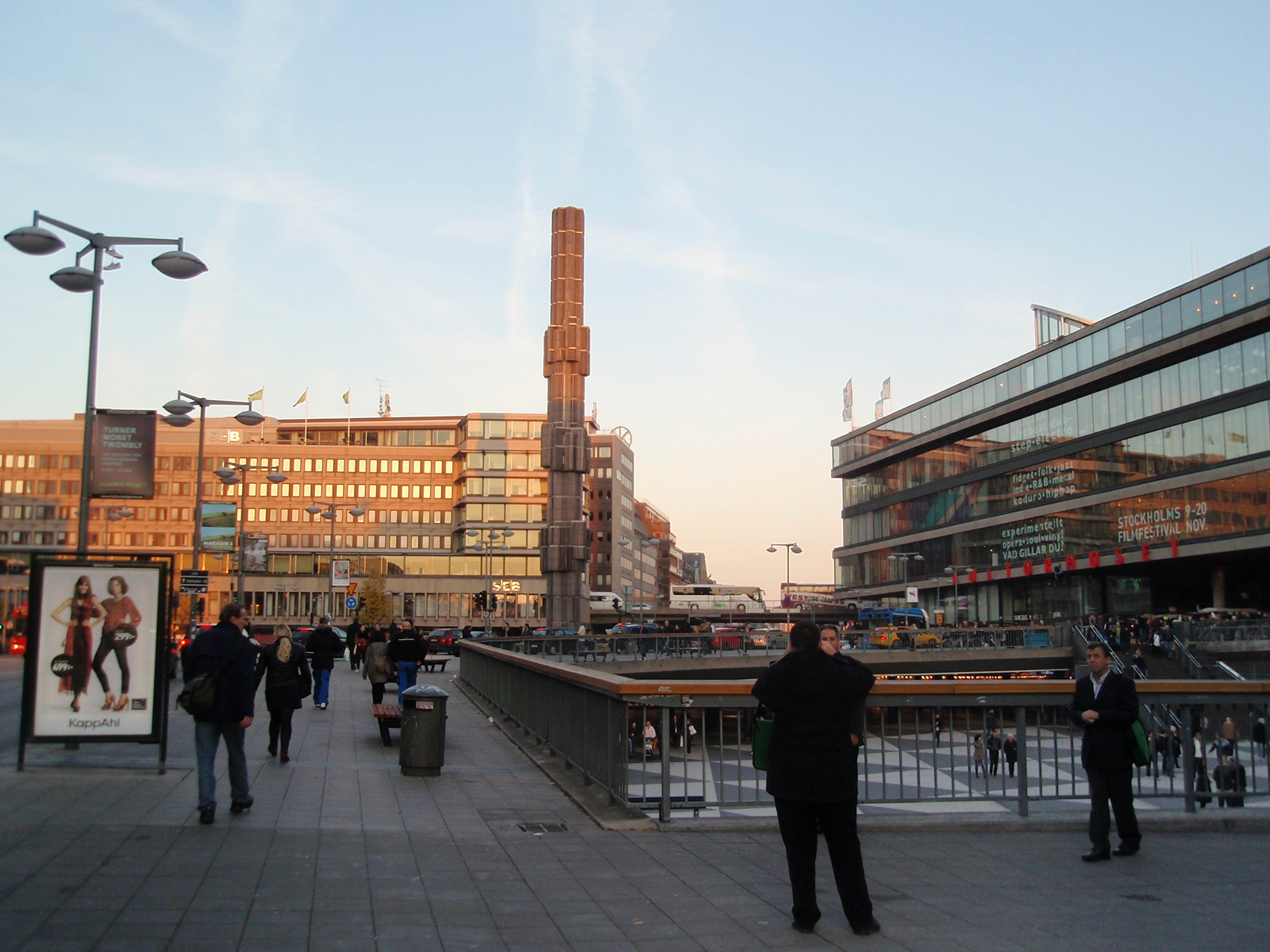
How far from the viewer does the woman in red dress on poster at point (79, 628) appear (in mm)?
12031

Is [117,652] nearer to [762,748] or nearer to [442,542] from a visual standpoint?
[762,748]

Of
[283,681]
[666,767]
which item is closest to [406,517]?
[283,681]

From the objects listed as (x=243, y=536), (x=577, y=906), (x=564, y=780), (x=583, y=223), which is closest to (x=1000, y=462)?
(x=583, y=223)

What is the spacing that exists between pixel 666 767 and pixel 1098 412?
61.8m

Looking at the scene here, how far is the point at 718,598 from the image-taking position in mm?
105375

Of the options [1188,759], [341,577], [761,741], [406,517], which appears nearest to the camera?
[761,741]

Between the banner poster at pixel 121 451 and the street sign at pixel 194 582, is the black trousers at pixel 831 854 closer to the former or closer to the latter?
the banner poster at pixel 121 451

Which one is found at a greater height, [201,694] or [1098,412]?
[1098,412]

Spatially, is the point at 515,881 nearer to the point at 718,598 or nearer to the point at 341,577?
the point at 341,577

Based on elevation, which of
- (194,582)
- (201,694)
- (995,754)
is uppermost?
(194,582)

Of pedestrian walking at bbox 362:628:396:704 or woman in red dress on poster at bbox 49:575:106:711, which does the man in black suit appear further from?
pedestrian walking at bbox 362:628:396:704

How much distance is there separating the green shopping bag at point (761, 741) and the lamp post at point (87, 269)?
906 centimetres

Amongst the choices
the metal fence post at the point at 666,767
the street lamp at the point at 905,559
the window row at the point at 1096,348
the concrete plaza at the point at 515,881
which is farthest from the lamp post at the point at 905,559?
the metal fence post at the point at 666,767

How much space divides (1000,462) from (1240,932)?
2808 inches
